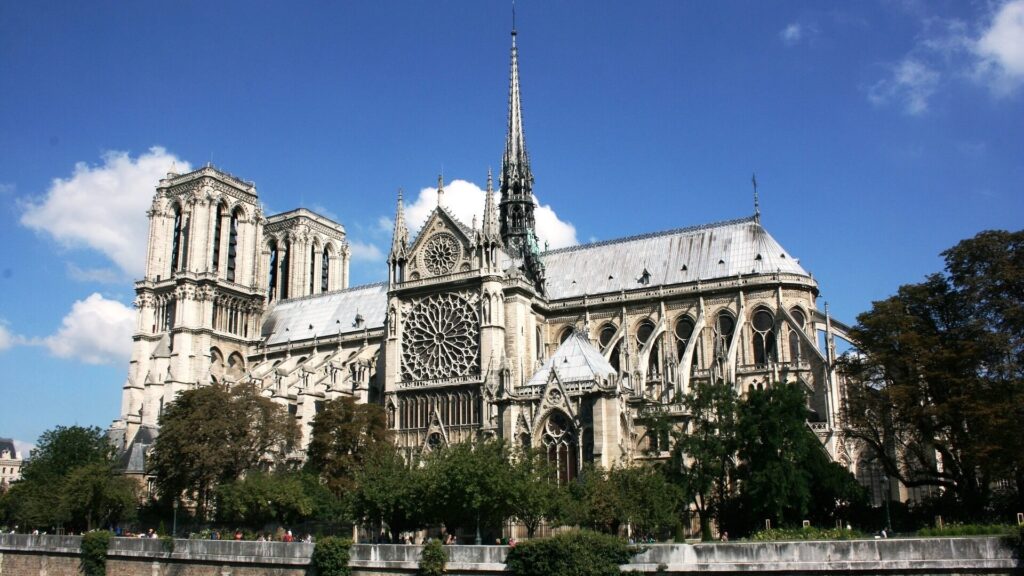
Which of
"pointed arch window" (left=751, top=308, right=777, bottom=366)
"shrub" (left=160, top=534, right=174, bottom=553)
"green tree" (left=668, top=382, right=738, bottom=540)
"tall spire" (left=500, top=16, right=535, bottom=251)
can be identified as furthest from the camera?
"tall spire" (left=500, top=16, right=535, bottom=251)

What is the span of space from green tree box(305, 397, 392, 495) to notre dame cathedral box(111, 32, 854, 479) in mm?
4512

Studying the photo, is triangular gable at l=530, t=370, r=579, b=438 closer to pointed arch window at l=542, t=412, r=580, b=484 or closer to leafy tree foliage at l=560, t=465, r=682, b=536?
pointed arch window at l=542, t=412, r=580, b=484

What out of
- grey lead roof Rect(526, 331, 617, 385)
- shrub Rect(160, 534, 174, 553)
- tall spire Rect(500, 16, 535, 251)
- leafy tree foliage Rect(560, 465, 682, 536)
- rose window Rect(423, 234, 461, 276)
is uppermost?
tall spire Rect(500, 16, 535, 251)

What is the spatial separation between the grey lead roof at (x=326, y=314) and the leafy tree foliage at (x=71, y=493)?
19.4 metres

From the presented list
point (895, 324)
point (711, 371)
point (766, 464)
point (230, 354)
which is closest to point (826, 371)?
point (711, 371)

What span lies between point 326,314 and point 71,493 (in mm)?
28892

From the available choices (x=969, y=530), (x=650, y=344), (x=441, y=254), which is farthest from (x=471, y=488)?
(x=441, y=254)

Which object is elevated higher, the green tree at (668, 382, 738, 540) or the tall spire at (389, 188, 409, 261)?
the tall spire at (389, 188, 409, 261)

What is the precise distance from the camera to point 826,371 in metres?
55.4

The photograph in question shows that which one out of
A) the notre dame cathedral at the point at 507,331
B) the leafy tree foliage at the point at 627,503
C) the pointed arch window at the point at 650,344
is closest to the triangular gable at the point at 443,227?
the notre dame cathedral at the point at 507,331

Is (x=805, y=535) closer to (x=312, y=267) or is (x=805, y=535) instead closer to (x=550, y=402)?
(x=550, y=402)

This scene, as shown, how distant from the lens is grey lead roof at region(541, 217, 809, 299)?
6431 cm

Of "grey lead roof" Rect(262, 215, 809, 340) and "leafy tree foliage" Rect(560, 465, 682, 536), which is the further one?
"grey lead roof" Rect(262, 215, 809, 340)

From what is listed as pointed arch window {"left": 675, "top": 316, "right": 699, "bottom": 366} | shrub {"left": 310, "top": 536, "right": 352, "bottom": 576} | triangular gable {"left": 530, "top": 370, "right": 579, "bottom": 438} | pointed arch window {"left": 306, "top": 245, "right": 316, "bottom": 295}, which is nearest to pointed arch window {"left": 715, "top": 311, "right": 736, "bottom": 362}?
pointed arch window {"left": 675, "top": 316, "right": 699, "bottom": 366}
